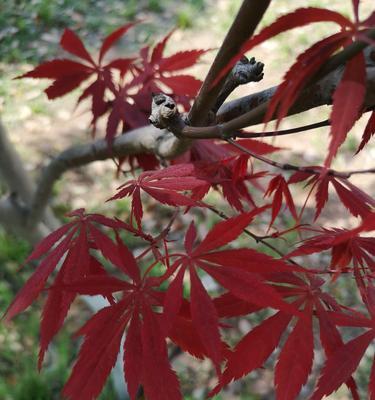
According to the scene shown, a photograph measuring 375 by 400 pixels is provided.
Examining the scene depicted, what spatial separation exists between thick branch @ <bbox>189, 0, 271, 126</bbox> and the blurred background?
0.45 m

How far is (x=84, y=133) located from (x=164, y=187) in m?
2.19

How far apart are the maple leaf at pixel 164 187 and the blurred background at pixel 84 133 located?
0.43 m

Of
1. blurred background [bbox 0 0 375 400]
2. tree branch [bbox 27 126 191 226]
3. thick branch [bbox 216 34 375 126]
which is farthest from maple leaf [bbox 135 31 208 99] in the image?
thick branch [bbox 216 34 375 126]

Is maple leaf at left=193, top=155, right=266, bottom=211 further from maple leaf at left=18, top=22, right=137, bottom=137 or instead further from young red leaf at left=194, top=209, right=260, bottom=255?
maple leaf at left=18, top=22, right=137, bottom=137

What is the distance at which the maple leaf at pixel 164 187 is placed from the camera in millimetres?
586

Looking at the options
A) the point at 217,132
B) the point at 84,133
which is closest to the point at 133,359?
the point at 217,132

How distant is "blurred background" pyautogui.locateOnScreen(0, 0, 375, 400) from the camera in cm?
163

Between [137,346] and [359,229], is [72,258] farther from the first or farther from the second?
[359,229]

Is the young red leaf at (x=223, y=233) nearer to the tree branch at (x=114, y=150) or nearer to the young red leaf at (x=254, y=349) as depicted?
the young red leaf at (x=254, y=349)

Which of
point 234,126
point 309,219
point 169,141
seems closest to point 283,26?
point 234,126

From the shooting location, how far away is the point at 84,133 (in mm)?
2682

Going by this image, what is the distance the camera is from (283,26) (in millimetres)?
369

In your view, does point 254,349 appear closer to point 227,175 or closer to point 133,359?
point 133,359

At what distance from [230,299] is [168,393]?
0.39 ft
